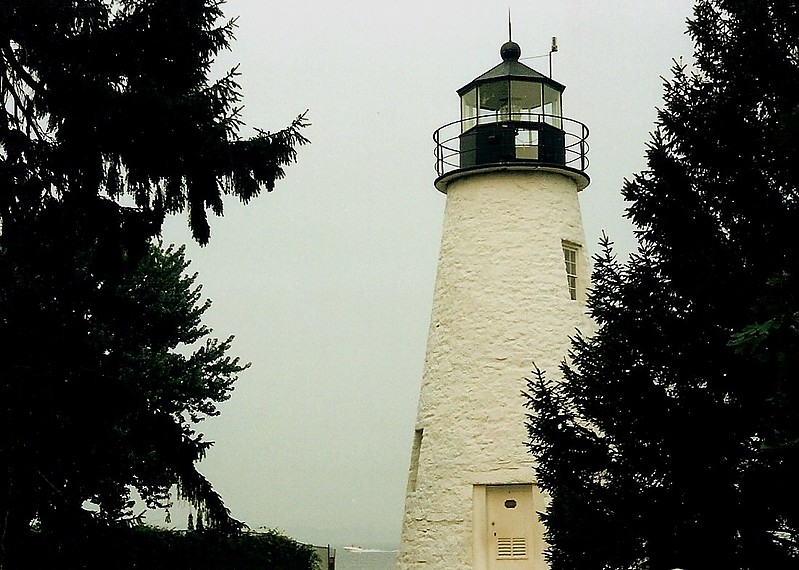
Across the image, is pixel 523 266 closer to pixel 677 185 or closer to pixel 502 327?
pixel 502 327

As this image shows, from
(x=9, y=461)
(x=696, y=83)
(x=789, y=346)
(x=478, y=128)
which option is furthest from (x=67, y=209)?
(x=478, y=128)

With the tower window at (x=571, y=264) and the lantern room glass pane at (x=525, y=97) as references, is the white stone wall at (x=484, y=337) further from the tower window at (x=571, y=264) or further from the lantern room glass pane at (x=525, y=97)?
the lantern room glass pane at (x=525, y=97)

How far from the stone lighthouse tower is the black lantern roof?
28 millimetres

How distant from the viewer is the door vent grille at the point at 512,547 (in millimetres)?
22703

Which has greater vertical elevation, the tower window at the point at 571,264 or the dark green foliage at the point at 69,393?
the tower window at the point at 571,264

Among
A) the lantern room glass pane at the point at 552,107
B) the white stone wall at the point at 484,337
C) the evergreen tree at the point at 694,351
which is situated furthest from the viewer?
the lantern room glass pane at the point at 552,107

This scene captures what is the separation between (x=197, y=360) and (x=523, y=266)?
21.7 ft

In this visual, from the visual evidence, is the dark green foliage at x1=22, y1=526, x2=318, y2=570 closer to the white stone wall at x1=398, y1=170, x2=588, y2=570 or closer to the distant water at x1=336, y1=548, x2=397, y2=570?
the white stone wall at x1=398, y1=170, x2=588, y2=570

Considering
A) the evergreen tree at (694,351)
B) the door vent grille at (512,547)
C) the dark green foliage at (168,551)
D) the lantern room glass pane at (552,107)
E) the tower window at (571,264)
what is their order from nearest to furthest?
the dark green foliage at (168,551), the evergreen tree at (694,351), the door vent grille at (512,547), the tower window at (571,264), the lantern room glass pane at (552,107)

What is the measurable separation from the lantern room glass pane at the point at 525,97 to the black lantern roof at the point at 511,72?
14cm

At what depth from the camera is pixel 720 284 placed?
44.0 ft

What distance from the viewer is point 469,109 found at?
83.7 ft

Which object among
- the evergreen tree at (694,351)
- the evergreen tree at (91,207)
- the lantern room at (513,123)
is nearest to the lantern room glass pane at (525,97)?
the lantern room at (513,123)

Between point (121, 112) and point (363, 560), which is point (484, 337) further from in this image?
point (363, 560)
